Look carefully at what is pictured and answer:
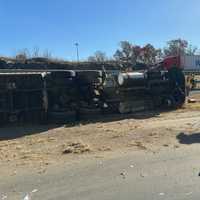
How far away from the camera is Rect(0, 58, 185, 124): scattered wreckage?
15281mm

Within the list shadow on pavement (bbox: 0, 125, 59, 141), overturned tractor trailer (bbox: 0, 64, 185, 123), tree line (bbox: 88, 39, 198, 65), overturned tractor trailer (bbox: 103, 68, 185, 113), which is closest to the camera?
shadow on pavement (bbox: 0, 125, 59, 141)

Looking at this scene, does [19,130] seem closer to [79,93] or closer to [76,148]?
[79,93]

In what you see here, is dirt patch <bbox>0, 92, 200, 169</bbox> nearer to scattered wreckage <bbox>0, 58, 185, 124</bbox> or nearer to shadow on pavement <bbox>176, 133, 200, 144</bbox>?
shadow on pavement <bbox>176, 133, 200, 144</bbox>

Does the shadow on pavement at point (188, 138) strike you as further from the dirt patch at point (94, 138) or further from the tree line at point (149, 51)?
the tree line at point (149, 51)

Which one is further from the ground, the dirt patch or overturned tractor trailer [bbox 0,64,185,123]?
overturned tractor trailer [bbox 0,64,185,123]

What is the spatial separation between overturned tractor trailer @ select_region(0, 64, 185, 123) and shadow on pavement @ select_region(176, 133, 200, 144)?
16.9 feet

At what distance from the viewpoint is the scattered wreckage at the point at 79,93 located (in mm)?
15281

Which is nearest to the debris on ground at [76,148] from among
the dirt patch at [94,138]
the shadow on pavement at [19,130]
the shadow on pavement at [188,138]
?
the dirt patch at [94,138]

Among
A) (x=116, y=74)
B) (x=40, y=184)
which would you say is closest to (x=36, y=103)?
(x=116, y=74)

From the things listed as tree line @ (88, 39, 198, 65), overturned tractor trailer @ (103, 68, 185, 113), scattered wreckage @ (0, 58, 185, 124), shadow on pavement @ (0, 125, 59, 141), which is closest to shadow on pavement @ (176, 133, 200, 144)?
shadow on pavement @ (0, 125, 59, 141)

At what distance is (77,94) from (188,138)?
638 cm

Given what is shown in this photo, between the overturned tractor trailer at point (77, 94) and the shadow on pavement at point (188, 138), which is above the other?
the overturned tractor trailer at point (77, 94)

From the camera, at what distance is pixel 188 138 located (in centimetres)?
1110

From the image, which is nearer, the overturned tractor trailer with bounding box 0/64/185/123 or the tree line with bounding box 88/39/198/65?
the overturned tractor trailer with bounding box 0/64/185/123
